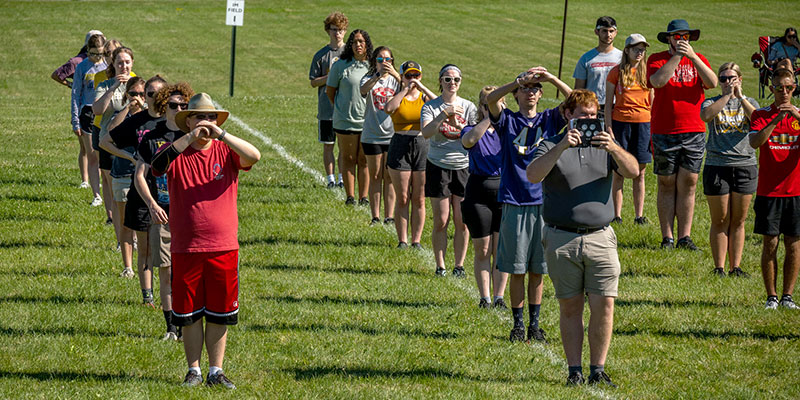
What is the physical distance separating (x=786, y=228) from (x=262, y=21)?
114 ft

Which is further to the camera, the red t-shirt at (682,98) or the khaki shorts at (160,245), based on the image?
the red t-shirt at (682,98)

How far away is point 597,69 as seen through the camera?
12.6m

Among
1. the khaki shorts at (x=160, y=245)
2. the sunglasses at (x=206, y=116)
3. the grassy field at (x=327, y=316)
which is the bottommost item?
the grassy field at (x=327, y=316)

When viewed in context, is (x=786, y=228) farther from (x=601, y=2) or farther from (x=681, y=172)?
(x=601, y=2)

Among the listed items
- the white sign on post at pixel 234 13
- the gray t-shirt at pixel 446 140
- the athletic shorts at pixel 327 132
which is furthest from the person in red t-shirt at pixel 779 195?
the white sign on post at pixel 234 13

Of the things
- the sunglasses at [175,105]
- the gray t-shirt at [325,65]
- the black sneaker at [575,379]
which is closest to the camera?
the black sneaker at [575,379]

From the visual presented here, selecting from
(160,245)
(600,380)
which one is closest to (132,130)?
(160,245)

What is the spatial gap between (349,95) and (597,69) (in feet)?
10.3

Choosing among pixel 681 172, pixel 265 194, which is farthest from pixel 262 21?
pixel 681 172

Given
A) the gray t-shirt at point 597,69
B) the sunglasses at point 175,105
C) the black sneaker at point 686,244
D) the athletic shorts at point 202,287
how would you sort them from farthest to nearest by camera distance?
the gray t-shirt at point 597,69, the black sneaker at point 686,244, the sunglasses at point 175,105, the athletic shorts at point 202,287

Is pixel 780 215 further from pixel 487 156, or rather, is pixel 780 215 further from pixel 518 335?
pixel 518 335

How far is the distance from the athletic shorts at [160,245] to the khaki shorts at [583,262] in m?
2.91

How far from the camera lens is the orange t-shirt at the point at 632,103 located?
39.4ft

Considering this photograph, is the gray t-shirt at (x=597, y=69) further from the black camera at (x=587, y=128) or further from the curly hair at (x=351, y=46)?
the black camera at (x=587, y=128)
